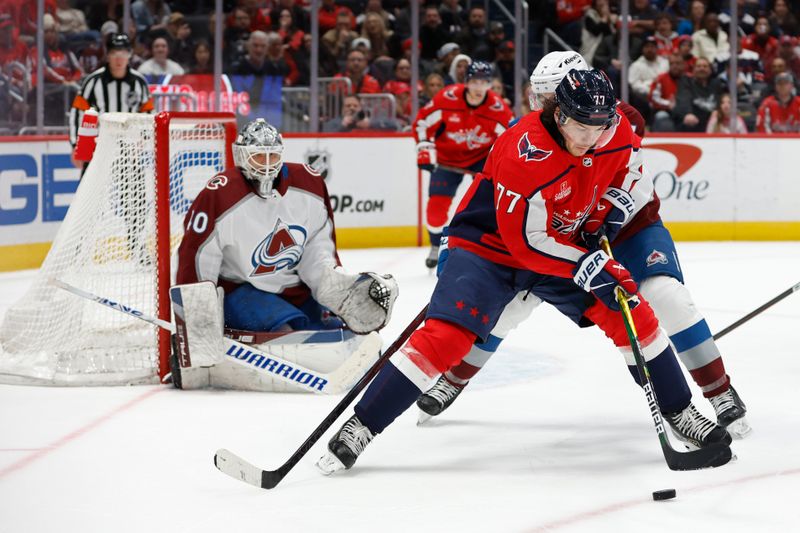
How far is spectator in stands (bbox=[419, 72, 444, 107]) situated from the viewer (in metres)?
7.86

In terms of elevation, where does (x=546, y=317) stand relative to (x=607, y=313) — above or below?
below

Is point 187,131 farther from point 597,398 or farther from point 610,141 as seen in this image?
point 610,141

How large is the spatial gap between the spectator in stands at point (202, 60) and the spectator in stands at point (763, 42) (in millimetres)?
3742

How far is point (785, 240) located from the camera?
818cm

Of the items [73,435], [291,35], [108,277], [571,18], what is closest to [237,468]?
[73,435]

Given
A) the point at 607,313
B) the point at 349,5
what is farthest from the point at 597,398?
the point at 349,5

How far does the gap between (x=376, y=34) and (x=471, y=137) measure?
1755mm

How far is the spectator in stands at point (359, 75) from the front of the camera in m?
7.77

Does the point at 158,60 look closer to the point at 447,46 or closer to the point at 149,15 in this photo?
the point at 149,15

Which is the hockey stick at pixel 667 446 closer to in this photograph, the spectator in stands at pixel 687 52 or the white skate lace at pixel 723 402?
the white skate lace at pixel 723 402

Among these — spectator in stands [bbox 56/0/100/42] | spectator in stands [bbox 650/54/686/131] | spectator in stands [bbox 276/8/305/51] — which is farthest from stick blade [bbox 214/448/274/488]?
spectator in stands [bbox 650/54/686/131]

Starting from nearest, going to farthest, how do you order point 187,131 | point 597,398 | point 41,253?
1. point 597,398
2. point 187,131
3. point 41,253

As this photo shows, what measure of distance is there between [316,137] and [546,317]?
285 cm

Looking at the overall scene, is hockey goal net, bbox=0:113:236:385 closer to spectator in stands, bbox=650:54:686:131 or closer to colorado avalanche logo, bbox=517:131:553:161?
colorado avalanche logo, bbox=517:131:553:161
